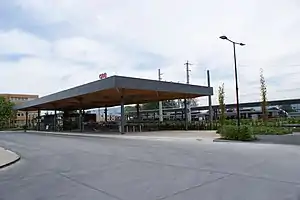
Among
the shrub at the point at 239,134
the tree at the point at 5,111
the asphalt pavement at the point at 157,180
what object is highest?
the tree at the point at 5,111

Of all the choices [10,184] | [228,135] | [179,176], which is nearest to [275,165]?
[179,176]

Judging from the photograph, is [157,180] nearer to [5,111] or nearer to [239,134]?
[239,134]

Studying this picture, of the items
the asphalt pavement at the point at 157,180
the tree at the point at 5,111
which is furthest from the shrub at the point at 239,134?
the tree at the point at 5,111

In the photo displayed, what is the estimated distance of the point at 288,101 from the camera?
6544cm

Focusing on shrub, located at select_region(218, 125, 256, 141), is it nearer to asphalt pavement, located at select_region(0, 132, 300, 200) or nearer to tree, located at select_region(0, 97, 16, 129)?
asphalt pavement, located at select_region(0, 132, 300, 200)

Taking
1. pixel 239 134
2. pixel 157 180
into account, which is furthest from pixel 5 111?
pixel 157 180

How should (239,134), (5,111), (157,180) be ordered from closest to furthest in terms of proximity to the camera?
(157,180) < (239,134) < (5,111)

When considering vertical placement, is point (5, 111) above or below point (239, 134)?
above

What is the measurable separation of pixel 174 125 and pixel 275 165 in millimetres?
29221

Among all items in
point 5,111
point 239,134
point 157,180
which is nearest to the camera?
point 157,180

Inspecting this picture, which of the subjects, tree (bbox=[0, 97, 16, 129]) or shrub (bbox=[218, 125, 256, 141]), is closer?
shrub (bbox=[218, 125, 256, 141])

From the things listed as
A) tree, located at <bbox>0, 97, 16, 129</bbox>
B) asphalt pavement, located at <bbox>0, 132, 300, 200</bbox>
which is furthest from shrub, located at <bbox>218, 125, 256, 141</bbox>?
tree, located at <bbox>0, 97, 16, 129</bbox>

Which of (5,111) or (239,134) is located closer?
(239,134)

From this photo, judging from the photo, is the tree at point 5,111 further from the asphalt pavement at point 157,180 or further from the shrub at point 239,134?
the asphalt pavement at point 157,180
